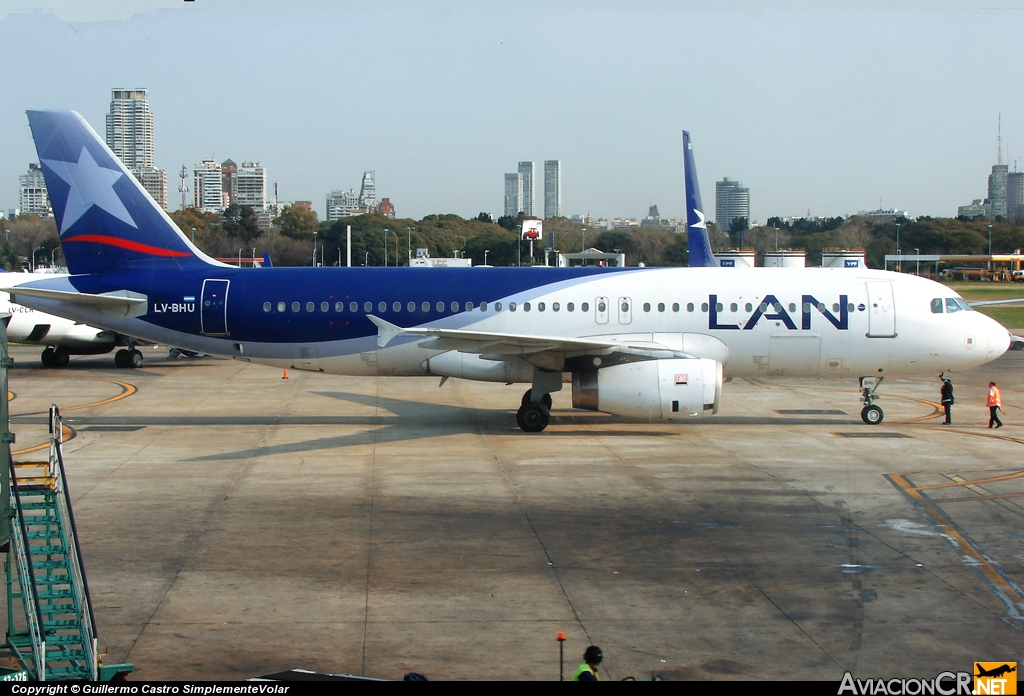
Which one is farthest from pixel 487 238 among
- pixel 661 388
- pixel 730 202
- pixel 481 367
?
pixel 661 388

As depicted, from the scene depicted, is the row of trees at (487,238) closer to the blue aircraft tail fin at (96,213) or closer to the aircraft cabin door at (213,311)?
the aircraft cabin door at (213,311)

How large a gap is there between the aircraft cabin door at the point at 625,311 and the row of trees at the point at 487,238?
52.1 metres

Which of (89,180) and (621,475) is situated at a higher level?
(89,180)

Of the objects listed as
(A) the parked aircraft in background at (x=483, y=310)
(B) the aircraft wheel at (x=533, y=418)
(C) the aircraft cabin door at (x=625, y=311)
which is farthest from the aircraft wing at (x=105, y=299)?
(C) the aircraft cabin door at (x=625, y=311)

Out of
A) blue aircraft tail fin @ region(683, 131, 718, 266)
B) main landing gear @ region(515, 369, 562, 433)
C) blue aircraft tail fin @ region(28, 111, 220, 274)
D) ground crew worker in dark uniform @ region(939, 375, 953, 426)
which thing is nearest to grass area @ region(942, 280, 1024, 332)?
blue aircraft tail fin @ region(683, 131, 718, 266)

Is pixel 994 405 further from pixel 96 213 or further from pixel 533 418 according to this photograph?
pixel 96 213

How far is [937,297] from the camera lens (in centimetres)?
Answer: 2347

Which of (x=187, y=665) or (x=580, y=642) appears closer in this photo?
(x=187, y=665)

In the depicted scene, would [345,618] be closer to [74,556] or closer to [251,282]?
[74,556]

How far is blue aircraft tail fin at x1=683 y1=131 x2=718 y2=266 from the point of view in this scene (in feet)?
173

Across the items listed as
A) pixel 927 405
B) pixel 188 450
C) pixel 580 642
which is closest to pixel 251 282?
pixel 188 450

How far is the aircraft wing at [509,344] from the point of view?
66.2 feet

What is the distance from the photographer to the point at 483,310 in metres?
23.5

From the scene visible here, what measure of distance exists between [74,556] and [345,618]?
9.63 feet
